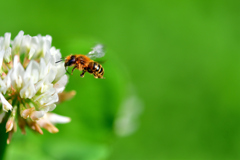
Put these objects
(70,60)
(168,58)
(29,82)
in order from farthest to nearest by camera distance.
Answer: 1. (168,58)
2. (70,60)
3. (29,82)

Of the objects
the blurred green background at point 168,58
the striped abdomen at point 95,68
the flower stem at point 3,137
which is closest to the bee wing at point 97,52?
the striped abdomen at point 95,68

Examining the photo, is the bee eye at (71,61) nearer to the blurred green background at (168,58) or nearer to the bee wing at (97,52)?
the bee wing at (97,52)

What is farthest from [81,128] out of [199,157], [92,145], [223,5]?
[223,5]

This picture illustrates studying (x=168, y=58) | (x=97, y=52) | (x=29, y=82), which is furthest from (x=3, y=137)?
(x=168, y=58)

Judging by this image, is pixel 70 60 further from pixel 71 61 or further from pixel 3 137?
pixel 3 137

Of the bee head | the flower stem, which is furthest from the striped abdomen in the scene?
the flower stem

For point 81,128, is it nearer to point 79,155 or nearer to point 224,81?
point 79,155
